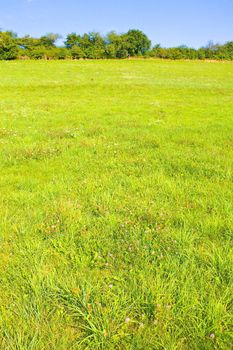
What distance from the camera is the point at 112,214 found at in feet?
13.9

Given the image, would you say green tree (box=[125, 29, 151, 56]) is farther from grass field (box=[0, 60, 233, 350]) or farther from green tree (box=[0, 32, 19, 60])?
grass field (box=[0, 60, 233, 350])

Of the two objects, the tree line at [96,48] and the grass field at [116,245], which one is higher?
the tree line at [96,48]

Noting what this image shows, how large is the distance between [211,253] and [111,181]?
106 inches

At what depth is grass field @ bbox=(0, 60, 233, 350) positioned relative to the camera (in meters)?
2.43

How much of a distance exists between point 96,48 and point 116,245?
8381cm

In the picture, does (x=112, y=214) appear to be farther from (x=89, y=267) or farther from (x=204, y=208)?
(x=204, y=208)

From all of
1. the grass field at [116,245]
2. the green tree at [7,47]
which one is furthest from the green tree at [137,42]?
the grass field at [116,245]

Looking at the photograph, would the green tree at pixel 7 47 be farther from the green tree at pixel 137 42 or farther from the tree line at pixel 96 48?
the green tree at pixel 137 42

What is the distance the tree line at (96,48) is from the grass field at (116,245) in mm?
71975

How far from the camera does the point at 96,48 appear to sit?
7844 cm

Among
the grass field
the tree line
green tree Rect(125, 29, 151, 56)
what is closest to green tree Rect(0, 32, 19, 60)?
the tree line

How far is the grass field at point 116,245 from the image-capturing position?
2.43 m

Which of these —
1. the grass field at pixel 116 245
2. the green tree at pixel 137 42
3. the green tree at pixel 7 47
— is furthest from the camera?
the green tree at pixel 137 42

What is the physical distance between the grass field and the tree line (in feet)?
236
